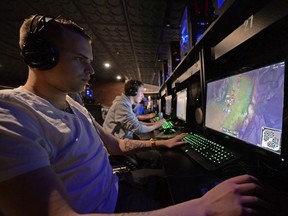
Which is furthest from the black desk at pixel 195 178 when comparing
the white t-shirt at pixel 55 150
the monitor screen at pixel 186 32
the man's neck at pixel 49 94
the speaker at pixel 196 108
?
the monitor screen at pixel 186 32

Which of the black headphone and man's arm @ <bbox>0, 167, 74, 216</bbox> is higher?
the black headphone

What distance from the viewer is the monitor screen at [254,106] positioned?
21.2 inches

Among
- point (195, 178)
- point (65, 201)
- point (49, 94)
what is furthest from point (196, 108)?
point (65, 201)

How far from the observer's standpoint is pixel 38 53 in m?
0.66

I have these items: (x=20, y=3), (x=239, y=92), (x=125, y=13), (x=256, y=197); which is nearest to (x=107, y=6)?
(x=125, y=13)

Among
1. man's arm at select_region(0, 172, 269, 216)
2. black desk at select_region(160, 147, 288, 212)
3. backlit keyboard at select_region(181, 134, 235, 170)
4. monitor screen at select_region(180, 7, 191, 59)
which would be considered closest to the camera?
man's arm at select_region(0, 172, 269, 216)

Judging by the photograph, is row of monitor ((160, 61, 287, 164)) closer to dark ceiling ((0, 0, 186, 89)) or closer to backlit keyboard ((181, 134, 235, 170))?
backlit keyboard ((181, 134, 235, 170))

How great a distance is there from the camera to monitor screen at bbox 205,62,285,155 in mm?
538

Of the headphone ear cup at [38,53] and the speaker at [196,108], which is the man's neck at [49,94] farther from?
the speaker at [196,108]

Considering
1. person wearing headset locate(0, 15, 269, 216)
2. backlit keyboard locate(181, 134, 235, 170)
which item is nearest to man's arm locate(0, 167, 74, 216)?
person wearing headset locate(0, 15, 269, 216)

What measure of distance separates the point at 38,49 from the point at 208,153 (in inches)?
35.8

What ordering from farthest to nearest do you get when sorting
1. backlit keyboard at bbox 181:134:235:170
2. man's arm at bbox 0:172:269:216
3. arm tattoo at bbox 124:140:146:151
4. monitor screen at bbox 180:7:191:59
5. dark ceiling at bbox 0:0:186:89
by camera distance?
dark ceiling at bbox 0:0:186:89 < monitor screen at bbox 180:7:191:59 < arm tattoo at bbox 124:140:146:151 < backlit keyboard at bbox 181:134:235:170 < man's arm at bbox 0:172:269:216

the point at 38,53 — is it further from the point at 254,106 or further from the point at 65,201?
the point at 254,106

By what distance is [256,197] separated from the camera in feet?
1.08
